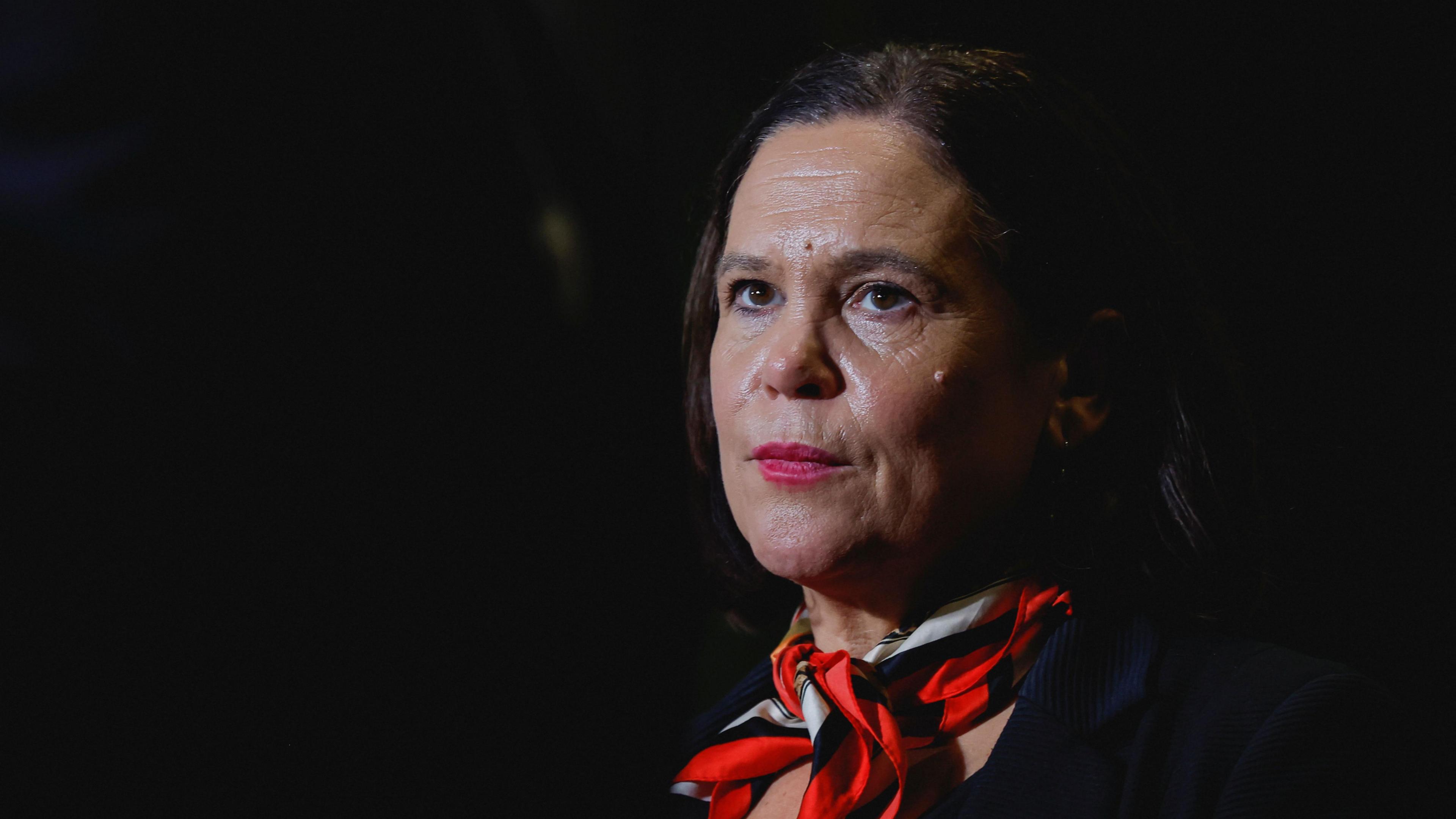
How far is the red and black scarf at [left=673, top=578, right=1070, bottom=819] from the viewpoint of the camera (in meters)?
1.58

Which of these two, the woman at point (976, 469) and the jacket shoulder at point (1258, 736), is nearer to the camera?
the jacket shoulder at point (1258, 736)

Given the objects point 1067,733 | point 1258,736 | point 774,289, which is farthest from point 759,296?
point 1258,736

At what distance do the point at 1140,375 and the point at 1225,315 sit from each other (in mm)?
506

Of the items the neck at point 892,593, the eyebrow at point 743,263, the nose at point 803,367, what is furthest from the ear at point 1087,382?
the eyebrow at point 743,263

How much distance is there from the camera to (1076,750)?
4.93 ft

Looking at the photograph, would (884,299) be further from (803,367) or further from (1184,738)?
(1184,738)

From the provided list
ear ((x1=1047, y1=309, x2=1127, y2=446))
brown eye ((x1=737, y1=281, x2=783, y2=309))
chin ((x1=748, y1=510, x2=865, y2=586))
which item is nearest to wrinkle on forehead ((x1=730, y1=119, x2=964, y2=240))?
brown eye ((x1=737, y1=281, x2=783, y2=309))

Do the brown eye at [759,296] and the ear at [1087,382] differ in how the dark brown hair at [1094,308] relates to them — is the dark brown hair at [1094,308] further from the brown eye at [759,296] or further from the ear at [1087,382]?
the brown eye at [759,296]

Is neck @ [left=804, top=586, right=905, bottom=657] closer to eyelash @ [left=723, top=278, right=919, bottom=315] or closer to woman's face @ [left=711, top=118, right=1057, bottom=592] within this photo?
woman's face @ [left=711, top=118, right=1057, bottom=592]

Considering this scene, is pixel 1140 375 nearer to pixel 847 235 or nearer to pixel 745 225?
pixel 847 235

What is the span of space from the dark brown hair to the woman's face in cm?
6

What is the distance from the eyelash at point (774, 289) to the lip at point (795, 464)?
9.2 inches

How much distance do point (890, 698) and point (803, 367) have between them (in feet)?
1.67

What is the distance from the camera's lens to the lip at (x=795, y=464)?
5.45 ft
